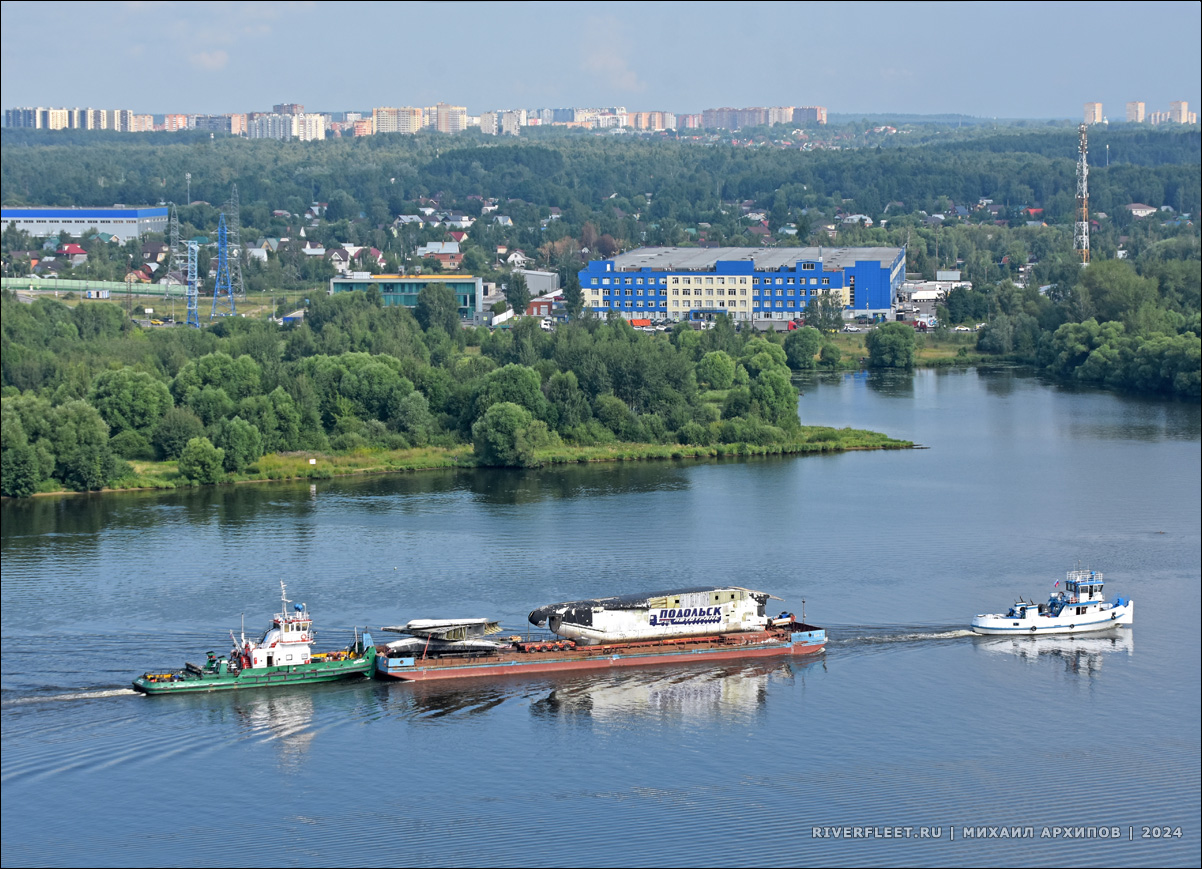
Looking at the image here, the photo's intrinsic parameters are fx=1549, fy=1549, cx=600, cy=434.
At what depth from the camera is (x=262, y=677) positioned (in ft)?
21.3

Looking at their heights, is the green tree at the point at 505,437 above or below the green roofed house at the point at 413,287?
below

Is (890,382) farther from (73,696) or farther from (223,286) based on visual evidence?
(73,696)

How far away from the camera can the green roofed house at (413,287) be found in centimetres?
1839

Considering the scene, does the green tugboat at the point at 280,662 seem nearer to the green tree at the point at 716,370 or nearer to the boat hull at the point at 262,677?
the boat hull at the point at 262,677

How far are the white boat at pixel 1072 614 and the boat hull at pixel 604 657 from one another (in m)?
0.93

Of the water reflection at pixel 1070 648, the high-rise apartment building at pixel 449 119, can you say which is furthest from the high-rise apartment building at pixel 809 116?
the water reflection at pixel 1070 648

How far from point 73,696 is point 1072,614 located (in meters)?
4.44

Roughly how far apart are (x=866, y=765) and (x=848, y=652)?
129cm

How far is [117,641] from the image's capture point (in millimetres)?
6762

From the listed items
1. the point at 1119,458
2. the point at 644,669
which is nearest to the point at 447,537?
the point at 644,669

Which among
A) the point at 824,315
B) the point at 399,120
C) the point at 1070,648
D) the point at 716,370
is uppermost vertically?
the point at 399,120

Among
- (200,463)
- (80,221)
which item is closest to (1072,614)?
(200,463)

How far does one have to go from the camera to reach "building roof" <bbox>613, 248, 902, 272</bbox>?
20.2m

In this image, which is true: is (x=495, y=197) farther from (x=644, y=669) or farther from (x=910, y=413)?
(x=644, y=669)
